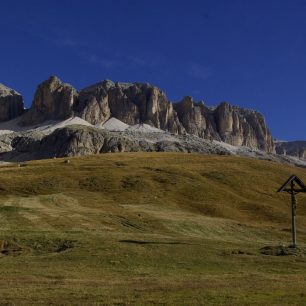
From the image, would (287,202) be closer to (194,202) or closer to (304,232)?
(194,202)

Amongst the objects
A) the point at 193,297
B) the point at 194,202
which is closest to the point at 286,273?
the point at 193,297

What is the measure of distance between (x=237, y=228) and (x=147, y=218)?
362 inches

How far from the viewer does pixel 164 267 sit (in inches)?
1192

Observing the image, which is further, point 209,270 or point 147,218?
point 147,218

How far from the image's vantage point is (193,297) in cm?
2092

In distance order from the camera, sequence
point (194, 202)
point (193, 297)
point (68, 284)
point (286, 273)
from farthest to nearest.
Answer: point (194, 202)
point (286, 273)
point (68, 284)
point (193, 297)

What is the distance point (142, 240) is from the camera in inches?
1519

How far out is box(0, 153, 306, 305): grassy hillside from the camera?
2241 cm

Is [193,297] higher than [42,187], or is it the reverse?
[42,187]

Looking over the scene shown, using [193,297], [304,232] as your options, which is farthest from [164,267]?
[304,232]

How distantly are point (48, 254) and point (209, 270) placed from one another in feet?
35.1

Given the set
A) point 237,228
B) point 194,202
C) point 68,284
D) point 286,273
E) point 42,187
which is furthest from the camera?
point 42,187

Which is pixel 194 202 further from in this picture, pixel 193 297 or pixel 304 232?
pixel 193 297

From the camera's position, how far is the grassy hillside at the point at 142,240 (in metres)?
22.4
